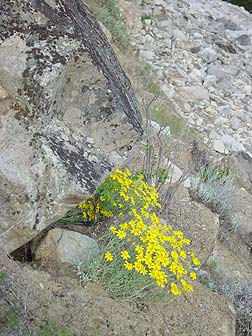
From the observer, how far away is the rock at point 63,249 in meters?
3.30

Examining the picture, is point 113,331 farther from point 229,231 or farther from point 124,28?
point 124,28

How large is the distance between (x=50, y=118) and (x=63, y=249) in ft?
2.32

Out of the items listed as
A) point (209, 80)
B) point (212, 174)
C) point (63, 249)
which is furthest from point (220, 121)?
point (63, 249)

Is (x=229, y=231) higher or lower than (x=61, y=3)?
lower

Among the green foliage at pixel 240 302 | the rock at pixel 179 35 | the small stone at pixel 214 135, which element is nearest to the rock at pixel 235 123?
the small stone at pixel 214 135

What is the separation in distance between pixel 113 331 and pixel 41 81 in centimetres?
130

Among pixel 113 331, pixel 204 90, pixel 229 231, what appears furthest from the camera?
pixel 204 90

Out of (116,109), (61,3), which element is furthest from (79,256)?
(61,3)

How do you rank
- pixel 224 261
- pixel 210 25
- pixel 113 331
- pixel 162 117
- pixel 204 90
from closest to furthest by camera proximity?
1. pixel 113 331
2. pixel 224 261
3. pixel 162 117
4. pixel 204 90
5. pixel 210 25

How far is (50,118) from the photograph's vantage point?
316 cm

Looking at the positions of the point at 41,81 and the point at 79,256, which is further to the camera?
the point at 79,256

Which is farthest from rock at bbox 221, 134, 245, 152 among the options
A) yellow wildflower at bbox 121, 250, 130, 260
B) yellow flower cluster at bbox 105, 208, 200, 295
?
yellow wildflower at bbox 121, 250, 130, 260

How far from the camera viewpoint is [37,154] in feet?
10.0

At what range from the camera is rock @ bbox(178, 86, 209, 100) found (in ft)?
30.7
